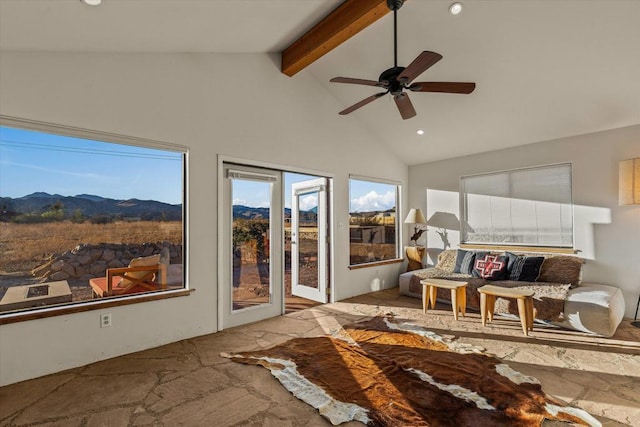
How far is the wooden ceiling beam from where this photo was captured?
325 cm

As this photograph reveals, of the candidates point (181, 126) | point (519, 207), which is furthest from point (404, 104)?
point (519, 207)

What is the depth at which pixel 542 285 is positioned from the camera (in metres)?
4.29

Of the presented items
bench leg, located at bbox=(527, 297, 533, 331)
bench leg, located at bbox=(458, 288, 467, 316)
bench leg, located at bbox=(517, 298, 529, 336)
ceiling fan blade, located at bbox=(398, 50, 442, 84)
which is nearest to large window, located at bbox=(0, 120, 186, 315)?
ceiling fan blade, located at bbox=(398, 50, 442, 84)

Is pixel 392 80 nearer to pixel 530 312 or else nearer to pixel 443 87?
pixel 443 87

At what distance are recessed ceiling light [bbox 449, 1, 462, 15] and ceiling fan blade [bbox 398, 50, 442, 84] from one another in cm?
114

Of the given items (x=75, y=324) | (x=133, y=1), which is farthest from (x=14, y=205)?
(x=133, y=1)

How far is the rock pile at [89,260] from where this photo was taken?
2.90m

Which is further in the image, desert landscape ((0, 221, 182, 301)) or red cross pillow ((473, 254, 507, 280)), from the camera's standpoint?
red cross pillow ((473, 254, 507, 280))

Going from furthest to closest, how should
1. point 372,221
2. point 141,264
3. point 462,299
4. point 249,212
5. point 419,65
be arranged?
point 372,221, point 462,299, point 249,212, point 141,264, point 419,65

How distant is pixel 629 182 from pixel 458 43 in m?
2.72

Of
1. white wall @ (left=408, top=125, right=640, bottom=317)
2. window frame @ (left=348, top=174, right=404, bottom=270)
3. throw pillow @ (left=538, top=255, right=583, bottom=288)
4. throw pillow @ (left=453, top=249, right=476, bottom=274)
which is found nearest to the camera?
white wall @ (left=408, top=125, right=640, bottom=317)

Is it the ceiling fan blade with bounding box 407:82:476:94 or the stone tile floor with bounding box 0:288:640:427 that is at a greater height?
the ceiling fan blade with bounding box 407:82:476:94

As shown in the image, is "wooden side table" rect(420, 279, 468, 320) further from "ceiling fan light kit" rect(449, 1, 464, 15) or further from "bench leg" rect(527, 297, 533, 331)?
"ceiling fan light kit" rect(449, 1, 464, 15)

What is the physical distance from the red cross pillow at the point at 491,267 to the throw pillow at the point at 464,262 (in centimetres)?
9
